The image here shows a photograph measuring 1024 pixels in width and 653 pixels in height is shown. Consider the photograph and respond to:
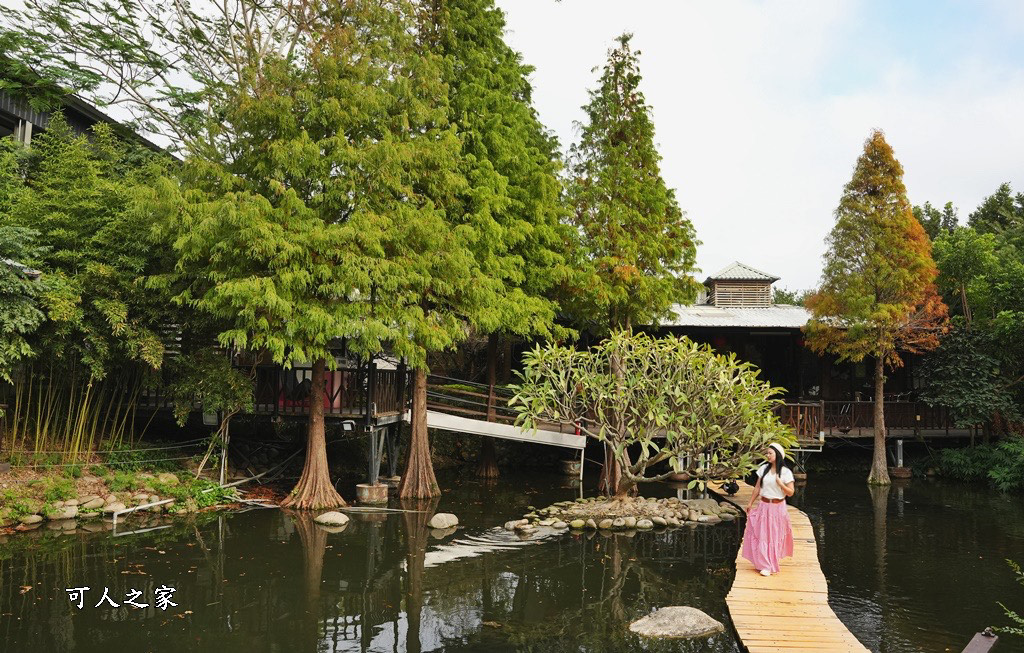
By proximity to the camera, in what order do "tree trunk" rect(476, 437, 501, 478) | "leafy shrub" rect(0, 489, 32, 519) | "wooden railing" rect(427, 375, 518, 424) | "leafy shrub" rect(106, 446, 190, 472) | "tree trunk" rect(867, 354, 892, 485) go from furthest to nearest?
"tree trunk" rect(476, 437, 501, 478) → "tree trunk" rect(867, 354, 892, 485) → "wooden railing" rect(427, 375, 518, 424) → "leafy shrub" rect(106, 446, 190, 472) → "leafy shrub" rect(0, 489, 32, 519)

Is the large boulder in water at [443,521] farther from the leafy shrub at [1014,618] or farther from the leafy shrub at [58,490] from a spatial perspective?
the leafy shrub at [1014,618]

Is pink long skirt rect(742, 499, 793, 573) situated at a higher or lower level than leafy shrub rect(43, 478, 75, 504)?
higher

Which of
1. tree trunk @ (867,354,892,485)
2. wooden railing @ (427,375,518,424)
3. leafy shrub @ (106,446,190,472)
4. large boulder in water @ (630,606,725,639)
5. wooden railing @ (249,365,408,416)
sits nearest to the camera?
large boulder in water @ (630,606,725,639)

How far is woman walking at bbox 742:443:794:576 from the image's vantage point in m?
9.08

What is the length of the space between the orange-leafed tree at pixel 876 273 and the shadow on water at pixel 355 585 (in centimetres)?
780

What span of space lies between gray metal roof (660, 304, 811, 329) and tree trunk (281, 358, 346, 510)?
1032cm

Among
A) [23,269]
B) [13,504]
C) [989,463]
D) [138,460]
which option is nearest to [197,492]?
[138,460]

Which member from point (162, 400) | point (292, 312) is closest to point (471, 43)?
point (292, 312)

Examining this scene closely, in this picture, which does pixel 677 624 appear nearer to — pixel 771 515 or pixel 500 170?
pixel 771 515

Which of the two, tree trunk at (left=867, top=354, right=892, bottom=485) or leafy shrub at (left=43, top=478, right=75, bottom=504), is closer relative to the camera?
leafy shrub at (left=43, top=478, right=75, bottom=504)

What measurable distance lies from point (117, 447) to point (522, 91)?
12.4m

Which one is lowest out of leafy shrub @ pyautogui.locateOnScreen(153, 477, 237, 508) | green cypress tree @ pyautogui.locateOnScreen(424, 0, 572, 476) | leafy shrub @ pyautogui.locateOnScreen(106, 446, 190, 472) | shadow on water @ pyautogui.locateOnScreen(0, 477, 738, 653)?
shadow on water @ pyautogui.locateOnScreen(0, 477, 738, 653)

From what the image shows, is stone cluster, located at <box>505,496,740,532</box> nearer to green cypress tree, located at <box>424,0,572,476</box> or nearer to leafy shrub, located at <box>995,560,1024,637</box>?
green cypress tree, located at <box>424,0,572,476</box>

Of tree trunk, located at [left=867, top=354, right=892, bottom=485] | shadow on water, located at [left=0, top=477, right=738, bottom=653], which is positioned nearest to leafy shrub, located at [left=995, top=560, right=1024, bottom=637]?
shadow on water, located at [left=0, top=477, right=738, bottom=653]
